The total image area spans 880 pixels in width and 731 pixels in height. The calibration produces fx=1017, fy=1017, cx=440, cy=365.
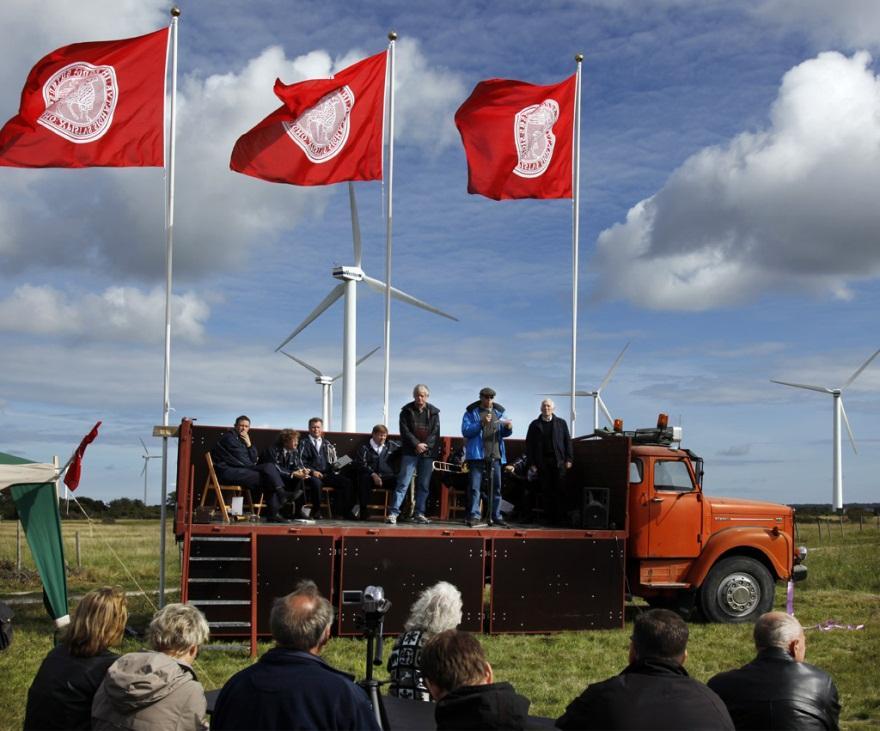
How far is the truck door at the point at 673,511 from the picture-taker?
13.5 metres

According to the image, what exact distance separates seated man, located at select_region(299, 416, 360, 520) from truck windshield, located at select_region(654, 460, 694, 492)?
4191 millimetres

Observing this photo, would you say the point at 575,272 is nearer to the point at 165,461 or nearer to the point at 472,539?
the point at 472,539

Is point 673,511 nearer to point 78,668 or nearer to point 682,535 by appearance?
point 682,535

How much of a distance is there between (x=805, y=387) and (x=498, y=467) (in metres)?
32.1

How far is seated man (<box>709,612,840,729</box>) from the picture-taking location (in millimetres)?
4727

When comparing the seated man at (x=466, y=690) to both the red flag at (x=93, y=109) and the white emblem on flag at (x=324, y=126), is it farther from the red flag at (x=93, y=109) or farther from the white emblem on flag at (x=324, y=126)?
the white emblem on flag at (x=324, y=126)

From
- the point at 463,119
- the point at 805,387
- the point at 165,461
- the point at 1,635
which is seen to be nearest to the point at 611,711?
the point at 1,635

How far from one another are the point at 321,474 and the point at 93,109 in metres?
5.67

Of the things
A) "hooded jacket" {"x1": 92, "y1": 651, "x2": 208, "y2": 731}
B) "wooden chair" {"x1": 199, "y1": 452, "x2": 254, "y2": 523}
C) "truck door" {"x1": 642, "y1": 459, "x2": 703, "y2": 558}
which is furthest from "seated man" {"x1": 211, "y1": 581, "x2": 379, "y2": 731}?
"truck door" {"x1": 642, "y1": 459, "x2": 703, "y2": 558}

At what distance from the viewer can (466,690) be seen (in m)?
3.91

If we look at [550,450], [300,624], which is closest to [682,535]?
[550,450]

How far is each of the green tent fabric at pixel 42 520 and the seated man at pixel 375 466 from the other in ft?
13.2

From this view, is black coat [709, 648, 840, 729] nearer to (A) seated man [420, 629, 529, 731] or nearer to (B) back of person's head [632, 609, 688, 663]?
(B) back of person's head [632, 609, 688, 663]

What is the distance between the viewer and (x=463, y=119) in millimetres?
16297
